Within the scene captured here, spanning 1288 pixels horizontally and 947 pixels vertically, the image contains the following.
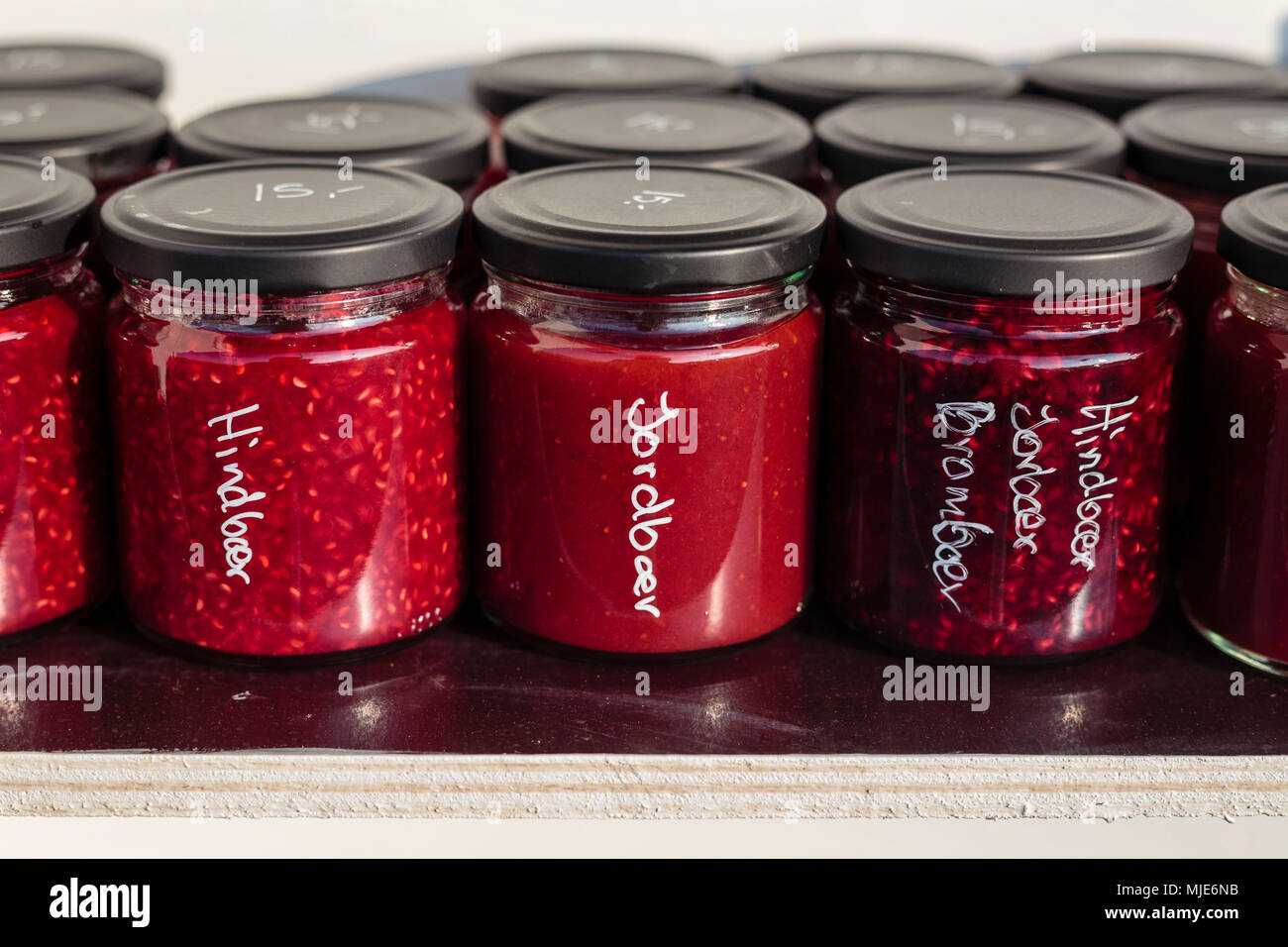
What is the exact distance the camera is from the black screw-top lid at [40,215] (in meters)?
0.85

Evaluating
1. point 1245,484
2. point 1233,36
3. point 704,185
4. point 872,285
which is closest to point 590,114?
point 704,185

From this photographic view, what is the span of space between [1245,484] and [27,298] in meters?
0.72

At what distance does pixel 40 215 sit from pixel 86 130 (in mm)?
283

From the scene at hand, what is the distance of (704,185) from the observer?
0.97 metres

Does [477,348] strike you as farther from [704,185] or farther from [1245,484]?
[1245,484]

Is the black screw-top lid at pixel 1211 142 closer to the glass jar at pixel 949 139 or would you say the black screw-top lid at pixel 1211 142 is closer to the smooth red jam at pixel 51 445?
the glass jar at pixel 949 139

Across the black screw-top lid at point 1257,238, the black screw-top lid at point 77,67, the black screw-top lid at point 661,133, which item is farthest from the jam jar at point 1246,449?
the black screw-top lid at point 77,67

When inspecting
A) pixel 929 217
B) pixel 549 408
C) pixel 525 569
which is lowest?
pixel 525 569

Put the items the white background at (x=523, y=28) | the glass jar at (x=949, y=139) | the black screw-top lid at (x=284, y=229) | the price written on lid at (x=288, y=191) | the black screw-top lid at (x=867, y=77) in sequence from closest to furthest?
the black screw-top lid at (x=284, y=229) < the price written on lid at (x=288, y=191) < the glass jar at (x=949, y=139) < the black screw-top lid at (x=867, y=77) < the white background at (x=523, y=28)

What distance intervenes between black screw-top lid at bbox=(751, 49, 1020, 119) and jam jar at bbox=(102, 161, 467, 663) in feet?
1.54

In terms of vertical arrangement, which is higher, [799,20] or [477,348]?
[799,20]

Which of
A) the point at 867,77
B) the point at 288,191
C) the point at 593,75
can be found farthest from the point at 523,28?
the point at 288,191

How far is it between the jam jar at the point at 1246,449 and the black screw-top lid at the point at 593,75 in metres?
0.58

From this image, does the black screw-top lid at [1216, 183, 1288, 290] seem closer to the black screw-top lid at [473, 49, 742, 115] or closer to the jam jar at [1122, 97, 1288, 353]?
the jam jar at [1122, 97, 1288, 353]
